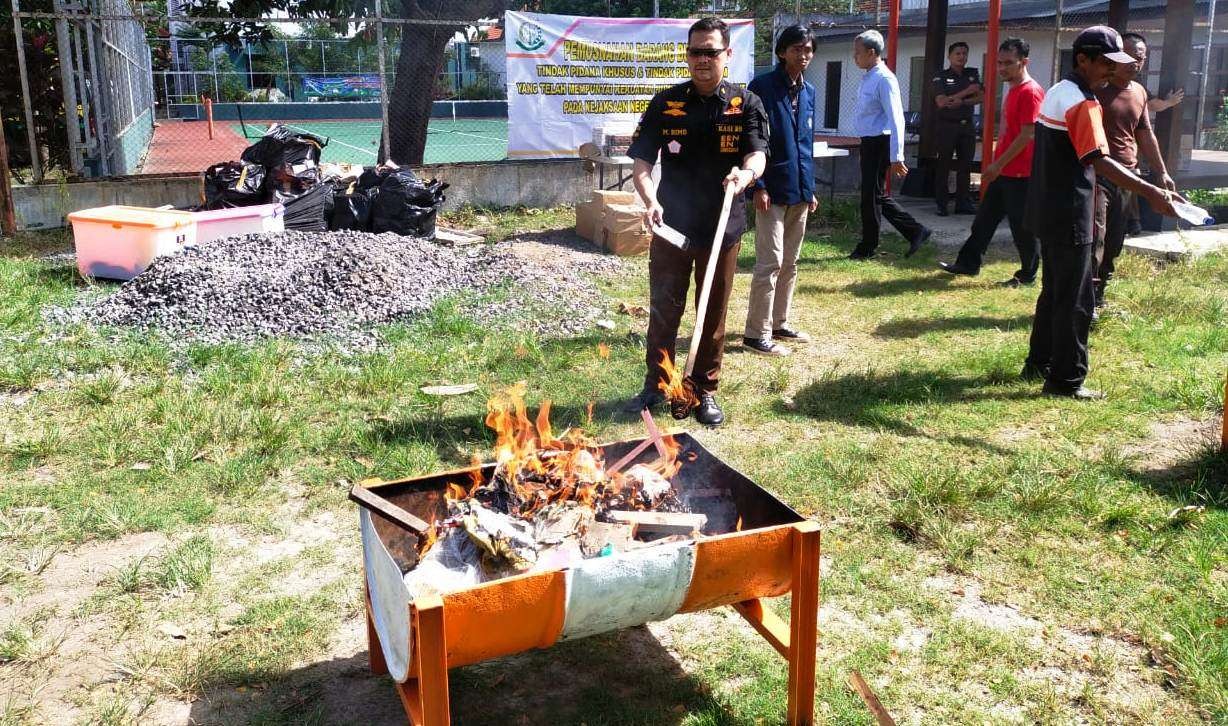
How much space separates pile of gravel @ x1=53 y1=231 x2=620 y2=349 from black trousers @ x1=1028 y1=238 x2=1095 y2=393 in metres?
3.44

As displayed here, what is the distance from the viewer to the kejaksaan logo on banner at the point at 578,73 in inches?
497

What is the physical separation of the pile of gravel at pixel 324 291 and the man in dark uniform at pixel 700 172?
2.07 meters

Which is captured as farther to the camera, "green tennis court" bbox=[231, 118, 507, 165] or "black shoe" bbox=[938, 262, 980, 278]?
"green tennis court" bbox=[231, 118, 507, 165]

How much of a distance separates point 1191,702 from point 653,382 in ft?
11.0

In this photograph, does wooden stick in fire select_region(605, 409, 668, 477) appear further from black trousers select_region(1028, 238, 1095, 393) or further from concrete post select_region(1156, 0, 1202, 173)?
concrete post select_region(1156, 0, 1202, 173)

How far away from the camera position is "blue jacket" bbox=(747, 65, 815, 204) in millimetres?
6895

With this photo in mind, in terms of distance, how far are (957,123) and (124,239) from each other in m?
10.1

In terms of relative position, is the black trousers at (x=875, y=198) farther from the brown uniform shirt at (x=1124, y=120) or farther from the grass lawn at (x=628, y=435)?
the grass lawn at (x=628, y=435)

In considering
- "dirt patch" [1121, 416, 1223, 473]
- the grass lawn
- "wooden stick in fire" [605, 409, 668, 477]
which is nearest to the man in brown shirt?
the grass lawn

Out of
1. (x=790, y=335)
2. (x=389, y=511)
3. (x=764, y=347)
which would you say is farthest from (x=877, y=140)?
(x=389, y=511)

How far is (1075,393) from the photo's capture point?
607 cm

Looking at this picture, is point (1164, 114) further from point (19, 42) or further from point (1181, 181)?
point (19, 42)

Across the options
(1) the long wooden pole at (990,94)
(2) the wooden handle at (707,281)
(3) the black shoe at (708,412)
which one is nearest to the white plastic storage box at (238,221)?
(3) the black shoe at (708,412)

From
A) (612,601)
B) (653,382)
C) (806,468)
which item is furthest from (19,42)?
(612,601)
